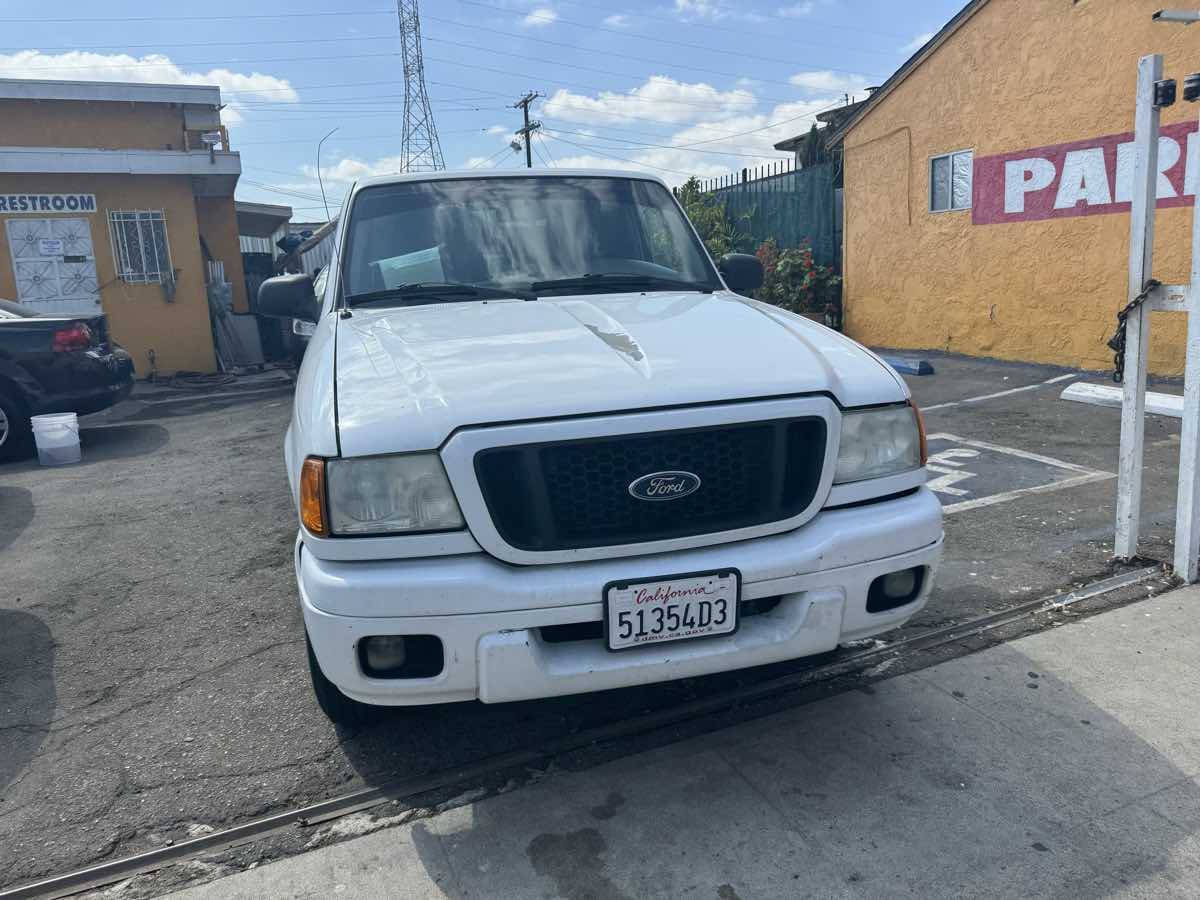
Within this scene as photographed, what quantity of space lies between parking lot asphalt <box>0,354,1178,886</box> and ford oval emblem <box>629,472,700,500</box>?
3.32ft

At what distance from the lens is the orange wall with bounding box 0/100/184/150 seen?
13312 mm

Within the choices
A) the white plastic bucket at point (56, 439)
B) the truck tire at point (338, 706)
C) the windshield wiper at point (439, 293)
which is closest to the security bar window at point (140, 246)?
the white plastic bucket at point (56, 439)

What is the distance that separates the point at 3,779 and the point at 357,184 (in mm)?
2568

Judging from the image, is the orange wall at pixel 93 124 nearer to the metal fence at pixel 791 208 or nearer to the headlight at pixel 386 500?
the metal fence at pixel 791 208

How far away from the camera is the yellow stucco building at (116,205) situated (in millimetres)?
12844

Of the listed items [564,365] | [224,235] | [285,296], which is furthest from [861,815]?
[224,235]

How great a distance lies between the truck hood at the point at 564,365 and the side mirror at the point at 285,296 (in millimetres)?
893

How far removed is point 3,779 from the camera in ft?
8.86

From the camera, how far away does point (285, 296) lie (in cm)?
387

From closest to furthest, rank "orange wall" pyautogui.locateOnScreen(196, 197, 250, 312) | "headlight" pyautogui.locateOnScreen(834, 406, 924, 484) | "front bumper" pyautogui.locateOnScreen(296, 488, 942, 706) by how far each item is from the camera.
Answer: "front bumper" pyautogui.locateOnScreen(296, 488, 942, 706)
"headlight" pyautogui.locateOnScreen(834, 406, 924, 484)
"orange wall" pyautogui.locateOnScreen(196, 197, 250, 312)

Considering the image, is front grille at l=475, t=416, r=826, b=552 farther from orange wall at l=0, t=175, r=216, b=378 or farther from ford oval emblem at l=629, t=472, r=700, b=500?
orange wall at l=0, t=175, r=216, b=378

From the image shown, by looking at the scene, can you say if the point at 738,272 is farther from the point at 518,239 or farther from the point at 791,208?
the point at 791,208

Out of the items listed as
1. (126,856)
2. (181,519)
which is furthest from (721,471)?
(181,519)

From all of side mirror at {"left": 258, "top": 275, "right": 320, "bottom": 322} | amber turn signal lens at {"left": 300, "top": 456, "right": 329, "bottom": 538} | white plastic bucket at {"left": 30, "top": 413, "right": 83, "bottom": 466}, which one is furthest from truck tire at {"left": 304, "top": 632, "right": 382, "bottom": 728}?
white plastic bucket at {"left": 30, "top": 413, "right": 83, "bottom": 466}
